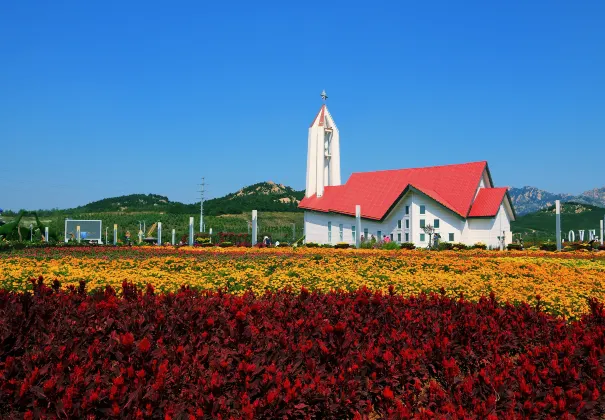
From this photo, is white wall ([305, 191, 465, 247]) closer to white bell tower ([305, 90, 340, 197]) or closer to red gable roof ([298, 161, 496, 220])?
red gable roof ([298, 161, 496, 220])

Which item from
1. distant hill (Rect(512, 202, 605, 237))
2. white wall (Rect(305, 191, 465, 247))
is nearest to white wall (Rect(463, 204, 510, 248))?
white wall (Rect(305, 191, 465, 247))

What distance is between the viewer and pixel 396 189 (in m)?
36.7

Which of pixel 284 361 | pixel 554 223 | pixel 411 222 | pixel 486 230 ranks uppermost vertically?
pixel 554 223

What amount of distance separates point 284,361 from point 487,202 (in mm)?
30835

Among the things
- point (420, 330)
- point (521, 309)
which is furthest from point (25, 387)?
point (521, 309)

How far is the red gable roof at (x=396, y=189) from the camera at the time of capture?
111ft

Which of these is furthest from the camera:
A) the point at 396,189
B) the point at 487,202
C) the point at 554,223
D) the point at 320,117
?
the point at 554,223

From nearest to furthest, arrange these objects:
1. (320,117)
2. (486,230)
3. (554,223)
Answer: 1. (486,230)
2. (320,117)
3. (554,223)

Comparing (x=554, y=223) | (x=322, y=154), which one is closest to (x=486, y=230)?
(x=322, y=154)

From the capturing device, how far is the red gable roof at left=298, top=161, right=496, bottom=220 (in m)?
33.7

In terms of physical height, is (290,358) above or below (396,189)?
below

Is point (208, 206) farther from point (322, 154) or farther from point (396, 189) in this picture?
point (396, 189)

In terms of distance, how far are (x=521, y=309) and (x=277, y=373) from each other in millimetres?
3649

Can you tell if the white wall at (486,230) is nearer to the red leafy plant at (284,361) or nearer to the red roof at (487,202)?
the red roof at (487,202)
